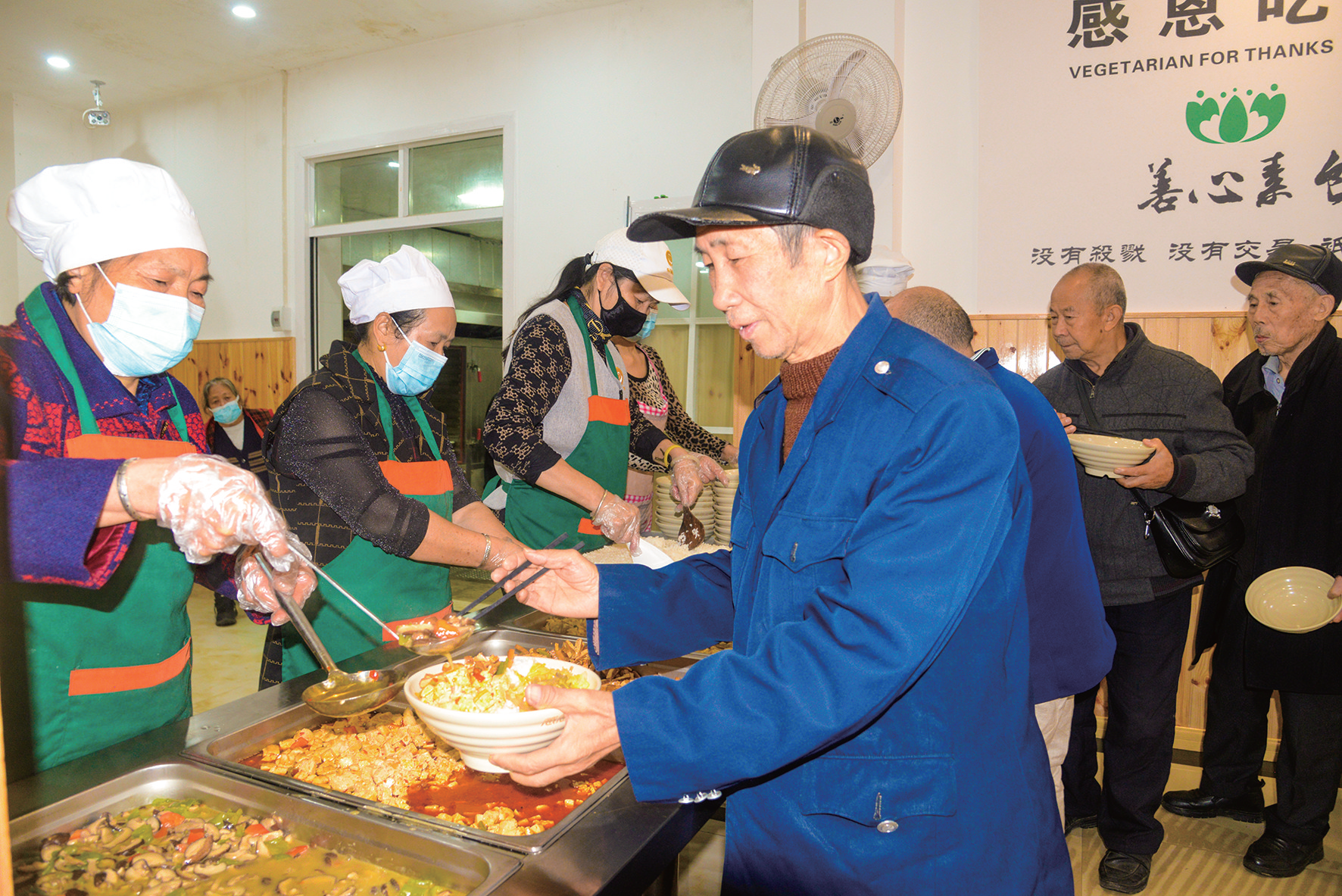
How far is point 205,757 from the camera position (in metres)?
1.34

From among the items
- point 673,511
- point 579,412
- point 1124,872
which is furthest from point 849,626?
point 1124,872

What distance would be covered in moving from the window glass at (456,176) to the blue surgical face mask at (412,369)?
4.24 m

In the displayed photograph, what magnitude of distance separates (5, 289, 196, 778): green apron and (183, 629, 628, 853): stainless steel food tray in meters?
0.25

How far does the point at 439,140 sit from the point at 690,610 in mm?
5785

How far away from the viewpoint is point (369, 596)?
197cm

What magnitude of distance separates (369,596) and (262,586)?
1.13ft

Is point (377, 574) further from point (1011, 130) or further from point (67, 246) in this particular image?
point (1011, 130)

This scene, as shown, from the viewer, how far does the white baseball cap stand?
2924mm

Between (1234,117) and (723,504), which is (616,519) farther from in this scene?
(1234,117)

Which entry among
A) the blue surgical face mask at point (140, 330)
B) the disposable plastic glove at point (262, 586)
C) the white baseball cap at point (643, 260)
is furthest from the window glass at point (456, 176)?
the disposable plastic glove at point (262, 586)

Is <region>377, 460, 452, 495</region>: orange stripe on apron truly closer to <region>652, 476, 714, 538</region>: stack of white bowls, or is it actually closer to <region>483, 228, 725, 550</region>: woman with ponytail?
<region>483, 228, 725, 550</region>: woman with ponytail

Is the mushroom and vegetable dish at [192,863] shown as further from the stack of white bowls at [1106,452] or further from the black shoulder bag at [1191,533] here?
the black shoulder bag at [1191,533]

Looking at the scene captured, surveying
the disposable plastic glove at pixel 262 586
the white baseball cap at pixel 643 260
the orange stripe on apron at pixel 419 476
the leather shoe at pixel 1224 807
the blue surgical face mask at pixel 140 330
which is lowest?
the leather shoe at pixel 1224 807

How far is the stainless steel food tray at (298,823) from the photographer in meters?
1.11
